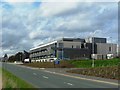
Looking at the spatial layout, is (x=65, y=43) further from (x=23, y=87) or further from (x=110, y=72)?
(x=23, y=87)

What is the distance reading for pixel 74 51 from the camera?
15275 centimetres

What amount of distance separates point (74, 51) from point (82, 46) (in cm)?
917

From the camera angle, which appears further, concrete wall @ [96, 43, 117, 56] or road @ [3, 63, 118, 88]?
concrete wall @ [96, 43, 117, 56]

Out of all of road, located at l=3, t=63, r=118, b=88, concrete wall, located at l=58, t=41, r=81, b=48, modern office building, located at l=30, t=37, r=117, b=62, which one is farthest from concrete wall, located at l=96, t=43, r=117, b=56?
road, located at l=3, t=63, r=118, b=88

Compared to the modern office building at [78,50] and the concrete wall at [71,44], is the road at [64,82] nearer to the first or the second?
the modern office building at [78,50]

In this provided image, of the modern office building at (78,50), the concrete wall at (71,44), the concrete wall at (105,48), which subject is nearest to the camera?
the modern office building at (78,50)

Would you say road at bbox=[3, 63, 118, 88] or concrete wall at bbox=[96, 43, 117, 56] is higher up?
concrete wall at bbox=[96, 43, 117, 56]

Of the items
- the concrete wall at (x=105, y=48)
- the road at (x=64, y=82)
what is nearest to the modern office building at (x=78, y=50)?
the concrete wall at (x=105, y=48)

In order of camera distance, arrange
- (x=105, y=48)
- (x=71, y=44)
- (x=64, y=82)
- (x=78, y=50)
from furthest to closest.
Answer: (x=105, y=48), (x=71, y=44), (x=78, y=50), (x=64, y=82)

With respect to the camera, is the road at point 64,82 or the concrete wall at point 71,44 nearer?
the road at point 64,82

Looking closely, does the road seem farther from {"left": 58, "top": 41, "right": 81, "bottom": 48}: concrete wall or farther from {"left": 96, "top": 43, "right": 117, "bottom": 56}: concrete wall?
{"left": 96, "top": 43, "right": 117, "bottom": 56}: concrete wall

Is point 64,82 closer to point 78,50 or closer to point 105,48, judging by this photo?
point 78,50

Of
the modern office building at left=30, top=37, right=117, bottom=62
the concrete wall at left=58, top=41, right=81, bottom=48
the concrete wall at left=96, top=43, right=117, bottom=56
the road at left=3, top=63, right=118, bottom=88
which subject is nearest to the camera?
the road at left=3, top=63, right=118, bottom=88

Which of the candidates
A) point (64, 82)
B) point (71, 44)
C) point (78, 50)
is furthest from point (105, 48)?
point (64, 82)
